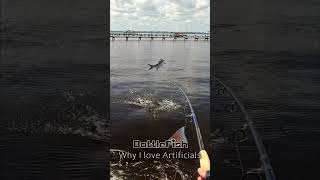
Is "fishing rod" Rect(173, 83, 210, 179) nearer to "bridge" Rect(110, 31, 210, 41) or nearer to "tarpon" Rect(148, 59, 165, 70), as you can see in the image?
"tarpon" Rect(148, 59, 165, 70)

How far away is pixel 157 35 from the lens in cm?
443

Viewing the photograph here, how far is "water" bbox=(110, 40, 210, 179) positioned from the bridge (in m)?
0.05

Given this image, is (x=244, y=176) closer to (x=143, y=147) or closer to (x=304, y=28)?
(x=143, y=147)

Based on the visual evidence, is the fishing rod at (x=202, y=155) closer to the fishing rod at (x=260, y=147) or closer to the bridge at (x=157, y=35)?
the fishing rod at (x=260, y=147)

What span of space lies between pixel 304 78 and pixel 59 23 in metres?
2.31

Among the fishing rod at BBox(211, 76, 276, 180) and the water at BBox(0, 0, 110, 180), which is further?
the fishing rod at BBox(211, 76, 276, 180)

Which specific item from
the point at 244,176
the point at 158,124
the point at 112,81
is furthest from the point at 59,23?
the point at 244,176

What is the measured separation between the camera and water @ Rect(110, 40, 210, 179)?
14.2 feet

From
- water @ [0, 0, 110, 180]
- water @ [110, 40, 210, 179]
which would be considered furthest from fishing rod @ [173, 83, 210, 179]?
water @ [0, 0, 110, 180]

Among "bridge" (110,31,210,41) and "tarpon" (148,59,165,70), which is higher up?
"bridge" (110,31,210,41)

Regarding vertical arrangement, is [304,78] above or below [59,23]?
→ below

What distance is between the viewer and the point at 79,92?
4340 mm

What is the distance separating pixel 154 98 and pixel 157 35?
592 mm

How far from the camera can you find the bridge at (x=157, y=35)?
14.3 ft
